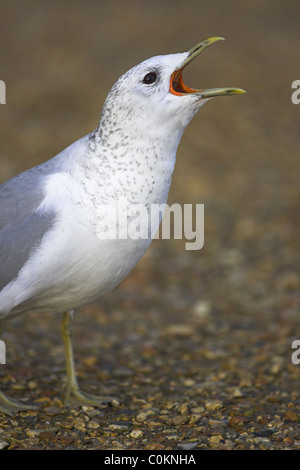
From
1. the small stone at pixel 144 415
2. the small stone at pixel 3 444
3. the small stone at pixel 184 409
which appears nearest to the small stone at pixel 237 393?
the small stone at pixel 184 409

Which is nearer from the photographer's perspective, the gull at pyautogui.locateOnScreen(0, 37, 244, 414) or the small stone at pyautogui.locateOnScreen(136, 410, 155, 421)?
the gull at pyautogui.locateOnScreen(0, 37, 244, 414)

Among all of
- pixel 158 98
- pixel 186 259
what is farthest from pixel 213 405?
pixel 186 259

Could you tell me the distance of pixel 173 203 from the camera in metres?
7.81

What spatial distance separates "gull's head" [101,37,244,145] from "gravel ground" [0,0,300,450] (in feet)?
5.17

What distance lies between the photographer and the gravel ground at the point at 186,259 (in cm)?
373

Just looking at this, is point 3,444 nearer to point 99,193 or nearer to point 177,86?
point 99,193

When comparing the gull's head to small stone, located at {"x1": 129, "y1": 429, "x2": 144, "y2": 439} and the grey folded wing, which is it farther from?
small stone, located at {"x1": 129, "y1": 429, "x2": 144, "y2": 439}

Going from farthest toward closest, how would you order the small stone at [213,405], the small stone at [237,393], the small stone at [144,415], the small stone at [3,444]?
1. the small stone at [237,393]
2. the small stone at [213,405]
3. the small stone at [144,415]
4. the small stone at [3,444]

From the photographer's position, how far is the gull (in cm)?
330

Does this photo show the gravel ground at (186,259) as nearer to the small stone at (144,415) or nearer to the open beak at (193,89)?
the small stone at (144,415)

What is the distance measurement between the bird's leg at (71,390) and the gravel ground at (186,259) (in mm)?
80

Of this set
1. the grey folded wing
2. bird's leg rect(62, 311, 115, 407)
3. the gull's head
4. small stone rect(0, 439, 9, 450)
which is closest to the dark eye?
the gull's head
